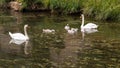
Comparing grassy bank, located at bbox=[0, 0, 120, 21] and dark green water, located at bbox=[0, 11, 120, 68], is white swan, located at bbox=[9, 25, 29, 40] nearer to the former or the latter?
dark green water, located at bbox=[0, 11, 120, 68]

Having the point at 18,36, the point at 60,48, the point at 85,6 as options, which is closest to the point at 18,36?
the point at 18,36

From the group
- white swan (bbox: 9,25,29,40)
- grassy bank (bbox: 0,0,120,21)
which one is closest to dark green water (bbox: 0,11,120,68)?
white swan (bbox: 9,25,29,40)

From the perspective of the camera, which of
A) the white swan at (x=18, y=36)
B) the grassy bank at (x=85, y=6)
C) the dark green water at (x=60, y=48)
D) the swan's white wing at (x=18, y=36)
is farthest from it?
the grassy bank at (x=85, y=6)

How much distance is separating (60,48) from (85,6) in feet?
37.7

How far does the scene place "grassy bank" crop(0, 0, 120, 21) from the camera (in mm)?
27672

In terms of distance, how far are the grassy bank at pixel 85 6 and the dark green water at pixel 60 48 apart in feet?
4.49

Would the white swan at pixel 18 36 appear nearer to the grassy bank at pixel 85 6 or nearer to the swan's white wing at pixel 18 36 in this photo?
the swan's white wing at pixel 18 36

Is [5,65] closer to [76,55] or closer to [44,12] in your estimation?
[76,55]

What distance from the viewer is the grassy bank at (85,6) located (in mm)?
27672

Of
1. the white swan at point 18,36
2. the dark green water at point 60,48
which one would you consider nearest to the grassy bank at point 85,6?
→ the dark green water at point 60,48

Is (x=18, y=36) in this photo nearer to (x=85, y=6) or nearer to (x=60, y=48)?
(x=60, y=48)

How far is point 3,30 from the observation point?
24.1 m

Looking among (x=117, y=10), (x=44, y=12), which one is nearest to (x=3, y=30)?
(x=117, y=10)

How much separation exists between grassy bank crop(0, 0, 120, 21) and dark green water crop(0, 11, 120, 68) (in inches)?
53.8
